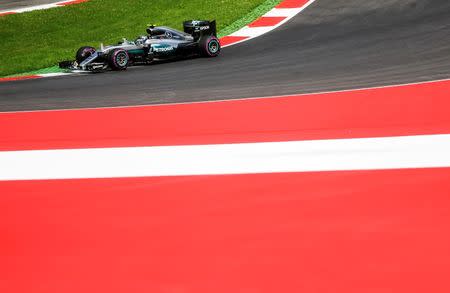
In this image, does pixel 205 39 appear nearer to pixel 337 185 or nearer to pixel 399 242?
pixel 337 185

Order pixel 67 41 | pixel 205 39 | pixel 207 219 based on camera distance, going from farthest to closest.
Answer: pixel 67 41 < pixel 205 39 < pixel 207 219

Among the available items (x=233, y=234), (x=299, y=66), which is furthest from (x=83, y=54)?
(x=233, y=234)

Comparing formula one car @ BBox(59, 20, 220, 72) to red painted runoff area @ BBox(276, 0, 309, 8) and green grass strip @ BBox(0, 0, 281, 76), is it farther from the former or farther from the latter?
red painted runoff area @ BBox(276, 0, 309, 8)

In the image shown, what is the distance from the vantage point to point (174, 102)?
896 cm

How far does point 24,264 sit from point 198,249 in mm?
940

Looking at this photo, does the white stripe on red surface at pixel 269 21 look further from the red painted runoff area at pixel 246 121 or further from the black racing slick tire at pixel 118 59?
the red painted runoff area at pixel 246 121

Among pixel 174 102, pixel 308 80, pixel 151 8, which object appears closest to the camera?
pixel 174 102

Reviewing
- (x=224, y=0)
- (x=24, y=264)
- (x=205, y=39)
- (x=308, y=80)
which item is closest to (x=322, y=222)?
(x=24, y=264)

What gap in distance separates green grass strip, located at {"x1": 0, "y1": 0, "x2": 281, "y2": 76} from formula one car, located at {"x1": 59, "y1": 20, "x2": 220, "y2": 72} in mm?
1874

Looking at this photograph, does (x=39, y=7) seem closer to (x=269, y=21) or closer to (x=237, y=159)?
(x=269, y=21)

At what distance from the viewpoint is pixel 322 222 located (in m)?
3.99

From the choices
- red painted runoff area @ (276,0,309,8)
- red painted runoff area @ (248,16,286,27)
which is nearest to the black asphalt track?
red painted runoff area @ (248,16,286,27)

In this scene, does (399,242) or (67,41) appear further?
(67,41)

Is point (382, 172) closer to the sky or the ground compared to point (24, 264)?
closer to the ground
